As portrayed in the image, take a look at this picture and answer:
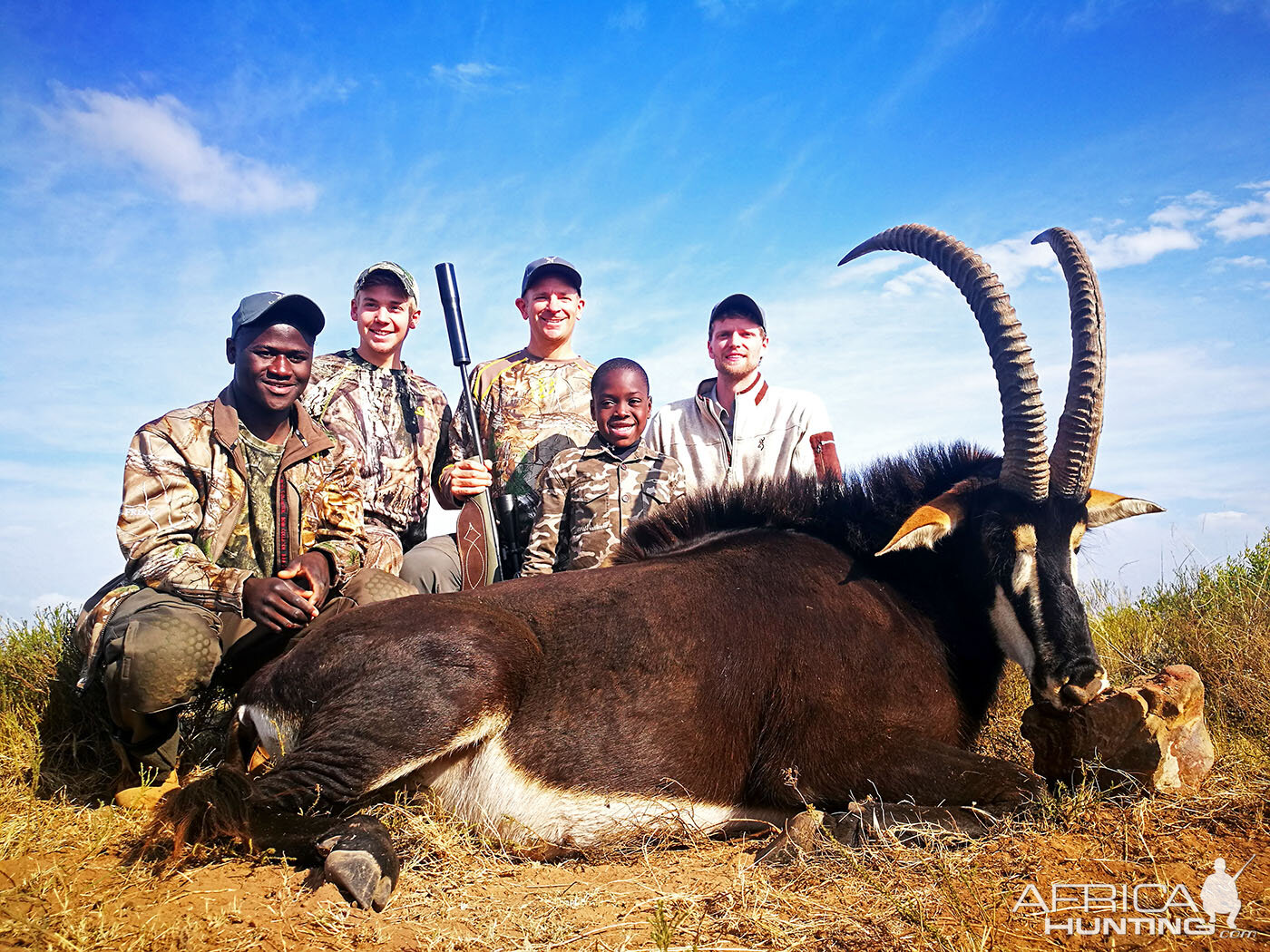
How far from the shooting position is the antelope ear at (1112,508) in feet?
14.4

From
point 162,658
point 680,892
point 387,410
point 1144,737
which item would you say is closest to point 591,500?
point 387,410

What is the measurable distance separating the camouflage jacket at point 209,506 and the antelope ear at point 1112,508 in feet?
13.7

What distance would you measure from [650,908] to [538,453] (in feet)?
14.2

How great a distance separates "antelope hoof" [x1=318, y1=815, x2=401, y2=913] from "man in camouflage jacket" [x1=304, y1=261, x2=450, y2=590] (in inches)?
110

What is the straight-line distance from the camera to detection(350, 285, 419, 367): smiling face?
688 centimetres

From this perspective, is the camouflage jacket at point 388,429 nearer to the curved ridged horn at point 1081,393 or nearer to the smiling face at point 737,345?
the smiling face at point 737,345

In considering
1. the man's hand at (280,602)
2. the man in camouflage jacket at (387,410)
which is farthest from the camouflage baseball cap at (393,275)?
the man's hand at (280,602)

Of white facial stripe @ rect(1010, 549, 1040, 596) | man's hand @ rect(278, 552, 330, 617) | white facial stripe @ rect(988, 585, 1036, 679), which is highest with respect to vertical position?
man's hand @ rect(278, 552, 330, 617)

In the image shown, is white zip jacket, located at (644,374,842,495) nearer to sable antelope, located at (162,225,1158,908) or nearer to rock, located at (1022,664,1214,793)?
sable antelope, located at (162,225,1158,908)

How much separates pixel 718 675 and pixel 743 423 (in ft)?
11.8

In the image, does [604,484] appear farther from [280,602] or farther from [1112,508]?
[1112,508]

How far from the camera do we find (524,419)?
275 inches

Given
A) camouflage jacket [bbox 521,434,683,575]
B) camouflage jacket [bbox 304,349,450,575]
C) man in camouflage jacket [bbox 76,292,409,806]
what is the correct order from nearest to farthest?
man in camouflage jacket [bbox 76,292,409,806] → camouflage jacket [bbox 521,434,683,575] → camouflage jacket [bbox 304,349,450,575]

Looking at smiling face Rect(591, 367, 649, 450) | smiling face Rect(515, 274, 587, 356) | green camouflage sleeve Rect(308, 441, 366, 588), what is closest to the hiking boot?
green camouflage sleeve Rect(308, 441, 366, 588)
